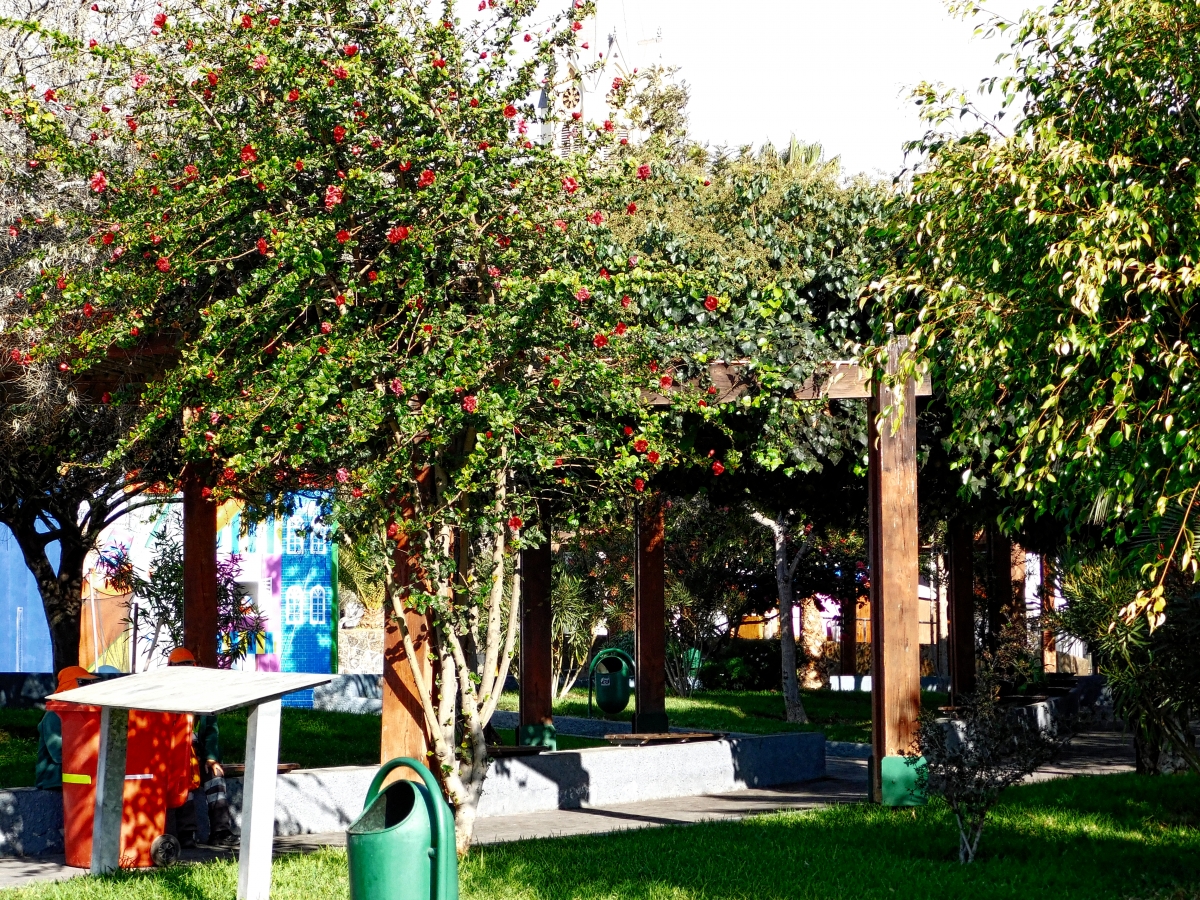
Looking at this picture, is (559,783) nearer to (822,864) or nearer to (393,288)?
(822,864)

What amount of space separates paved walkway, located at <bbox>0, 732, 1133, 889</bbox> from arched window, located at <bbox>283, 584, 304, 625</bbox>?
10.4 meters

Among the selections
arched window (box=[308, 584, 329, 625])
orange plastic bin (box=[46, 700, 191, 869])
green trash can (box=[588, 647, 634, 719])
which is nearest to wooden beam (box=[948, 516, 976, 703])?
green trash can (box=[588, 647, 634, 719])

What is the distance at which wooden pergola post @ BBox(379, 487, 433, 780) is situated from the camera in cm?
873

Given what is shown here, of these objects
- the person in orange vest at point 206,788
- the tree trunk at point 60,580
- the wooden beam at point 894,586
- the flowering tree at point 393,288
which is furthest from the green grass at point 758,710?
the flowering tree at point 393,288

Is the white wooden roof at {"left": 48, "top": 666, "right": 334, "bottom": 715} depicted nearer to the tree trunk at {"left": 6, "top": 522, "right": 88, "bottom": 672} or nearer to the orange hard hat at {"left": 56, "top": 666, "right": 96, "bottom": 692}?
the orange hard hat at {"left": 56, "top": 666, "right": 96, "bottom": 692}

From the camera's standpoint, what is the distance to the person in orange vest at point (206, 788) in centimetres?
886

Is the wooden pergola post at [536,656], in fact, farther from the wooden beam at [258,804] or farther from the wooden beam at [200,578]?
the wooden beam at [258,804]

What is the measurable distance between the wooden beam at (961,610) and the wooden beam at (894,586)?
741 centimetres

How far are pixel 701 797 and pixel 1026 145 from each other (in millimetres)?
6736

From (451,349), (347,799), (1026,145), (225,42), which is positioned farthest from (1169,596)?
(225,42)

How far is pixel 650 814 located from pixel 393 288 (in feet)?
15.7

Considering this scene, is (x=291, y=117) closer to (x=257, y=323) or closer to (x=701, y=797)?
(x=257, y=323)

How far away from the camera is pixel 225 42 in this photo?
8438 millimetres

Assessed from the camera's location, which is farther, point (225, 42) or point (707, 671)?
point (707, 671)
